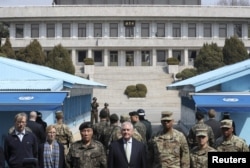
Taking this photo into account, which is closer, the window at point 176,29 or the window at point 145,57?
the window at point 176,29

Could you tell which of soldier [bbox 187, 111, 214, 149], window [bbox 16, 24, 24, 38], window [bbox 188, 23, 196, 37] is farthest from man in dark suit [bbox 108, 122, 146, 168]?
window [bbox 16, 24, 24, 38]

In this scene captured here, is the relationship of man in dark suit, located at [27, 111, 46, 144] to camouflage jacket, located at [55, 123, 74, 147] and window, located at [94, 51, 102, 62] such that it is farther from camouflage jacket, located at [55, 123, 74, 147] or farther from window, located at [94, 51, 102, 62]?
window, located at [94, 51, 102, 62]

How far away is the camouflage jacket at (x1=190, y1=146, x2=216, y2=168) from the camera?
23.9 feet

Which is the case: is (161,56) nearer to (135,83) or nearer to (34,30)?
(135,83)

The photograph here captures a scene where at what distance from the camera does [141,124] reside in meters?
11.2

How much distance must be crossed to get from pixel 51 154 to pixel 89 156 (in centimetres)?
83

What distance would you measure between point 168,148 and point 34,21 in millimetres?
60217

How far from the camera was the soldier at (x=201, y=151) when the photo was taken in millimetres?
7250

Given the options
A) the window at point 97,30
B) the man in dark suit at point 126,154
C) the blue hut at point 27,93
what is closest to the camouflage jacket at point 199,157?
the man in dark suit at point 126,154

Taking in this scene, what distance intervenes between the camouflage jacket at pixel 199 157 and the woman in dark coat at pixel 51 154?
1.80 metres

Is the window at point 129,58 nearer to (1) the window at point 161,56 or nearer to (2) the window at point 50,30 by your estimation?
(1) the window at point 161,56

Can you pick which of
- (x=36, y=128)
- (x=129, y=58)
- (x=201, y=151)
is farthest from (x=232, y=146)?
(x=129, y=58)

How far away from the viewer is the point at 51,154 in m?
7.91

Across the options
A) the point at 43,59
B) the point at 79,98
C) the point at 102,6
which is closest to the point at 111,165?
the point at 79,98
